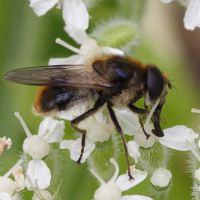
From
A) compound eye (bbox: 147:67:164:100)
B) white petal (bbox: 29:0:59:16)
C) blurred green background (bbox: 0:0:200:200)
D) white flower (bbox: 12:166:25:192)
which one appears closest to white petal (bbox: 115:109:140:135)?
compound eye (bbox: 147:67:164:100)

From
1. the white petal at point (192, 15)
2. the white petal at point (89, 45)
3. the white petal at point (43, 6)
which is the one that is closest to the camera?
the white petal at point (192, 15)

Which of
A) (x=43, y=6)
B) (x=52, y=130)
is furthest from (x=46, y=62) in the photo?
(x=52, y=130)

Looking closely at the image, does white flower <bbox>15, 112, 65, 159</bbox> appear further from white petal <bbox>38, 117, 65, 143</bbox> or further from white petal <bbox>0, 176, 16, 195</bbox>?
white petal <bbox>0, 176, 16, 195</bbox>

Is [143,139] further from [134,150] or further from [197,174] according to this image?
[197,174]

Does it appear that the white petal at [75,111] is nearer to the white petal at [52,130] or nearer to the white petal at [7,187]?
the white petal at [52,130]

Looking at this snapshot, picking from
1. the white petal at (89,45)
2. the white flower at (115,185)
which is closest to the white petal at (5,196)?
the white flower at (115,185)

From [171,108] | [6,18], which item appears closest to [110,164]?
[171,108]
